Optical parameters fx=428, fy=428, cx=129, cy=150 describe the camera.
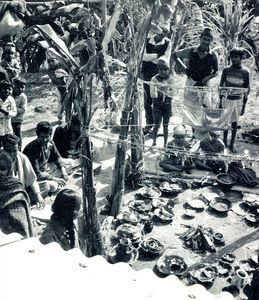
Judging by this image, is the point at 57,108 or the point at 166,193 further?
the point at 57,108

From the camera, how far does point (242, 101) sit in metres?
7.75

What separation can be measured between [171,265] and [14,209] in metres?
2.15

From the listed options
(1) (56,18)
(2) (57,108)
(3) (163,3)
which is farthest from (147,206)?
(1) (56,18)

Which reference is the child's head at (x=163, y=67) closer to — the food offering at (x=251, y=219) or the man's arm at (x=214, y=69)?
the man's arm at (x=214, y=69)

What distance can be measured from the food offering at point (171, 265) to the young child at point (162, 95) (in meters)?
2.89

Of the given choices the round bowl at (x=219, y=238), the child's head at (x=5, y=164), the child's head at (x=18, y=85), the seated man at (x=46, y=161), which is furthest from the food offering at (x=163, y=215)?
the child's head at (x=18, y=85)

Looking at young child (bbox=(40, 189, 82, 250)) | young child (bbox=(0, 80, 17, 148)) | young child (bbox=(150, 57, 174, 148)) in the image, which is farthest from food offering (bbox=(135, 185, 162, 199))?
young child (bbox=(40, 189, 82, 250))

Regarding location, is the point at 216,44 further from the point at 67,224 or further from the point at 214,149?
the point at 67,224

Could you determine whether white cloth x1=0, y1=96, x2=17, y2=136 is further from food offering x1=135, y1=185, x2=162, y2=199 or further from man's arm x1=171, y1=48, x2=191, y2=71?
man's arm x1=171, y1=48, x2=191, y2=71

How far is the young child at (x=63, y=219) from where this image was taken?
446 cm

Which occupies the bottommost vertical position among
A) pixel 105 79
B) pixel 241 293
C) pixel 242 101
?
pixel 241 293

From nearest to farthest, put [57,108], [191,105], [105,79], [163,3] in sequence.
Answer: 1. [105,79]
2. [163,3]
3. [191,105]
4. [57,108]

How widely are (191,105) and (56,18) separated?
5.95 meters

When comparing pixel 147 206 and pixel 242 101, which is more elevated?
pixel 242 101
